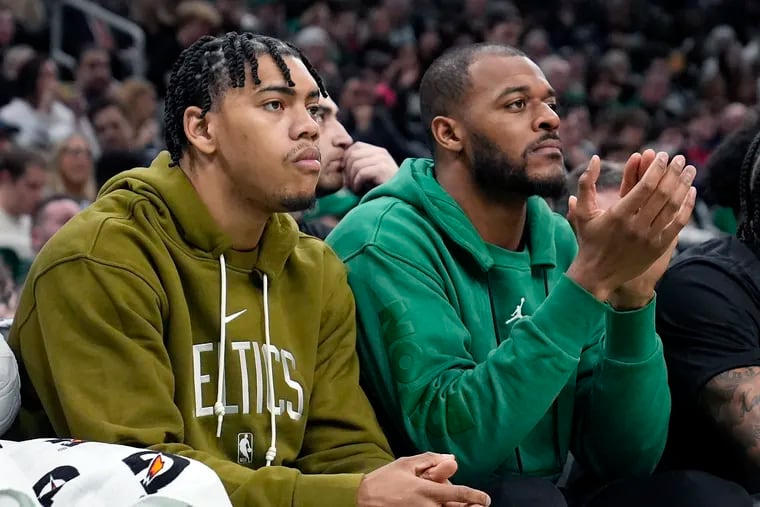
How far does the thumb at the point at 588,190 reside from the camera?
2.23 metres

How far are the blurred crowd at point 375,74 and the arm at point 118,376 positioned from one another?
1.73 m

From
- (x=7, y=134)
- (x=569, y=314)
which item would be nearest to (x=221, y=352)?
(x=569, y=314)

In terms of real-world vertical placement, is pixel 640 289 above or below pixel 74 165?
above

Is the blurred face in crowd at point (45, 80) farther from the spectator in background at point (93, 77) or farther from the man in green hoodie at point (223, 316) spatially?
the man in green hoodie at point (223, 316)

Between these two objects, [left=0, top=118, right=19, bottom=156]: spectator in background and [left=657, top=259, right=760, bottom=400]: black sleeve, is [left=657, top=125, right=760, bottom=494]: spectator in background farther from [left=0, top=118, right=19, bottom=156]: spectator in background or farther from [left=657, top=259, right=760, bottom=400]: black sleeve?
[left=0, top=118, right=19, bottom=156]: spectator in background

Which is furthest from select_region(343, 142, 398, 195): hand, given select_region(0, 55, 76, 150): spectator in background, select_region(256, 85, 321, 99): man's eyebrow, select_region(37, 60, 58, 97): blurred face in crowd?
select_region(37, 60, 58, 97): blurred face in crowd

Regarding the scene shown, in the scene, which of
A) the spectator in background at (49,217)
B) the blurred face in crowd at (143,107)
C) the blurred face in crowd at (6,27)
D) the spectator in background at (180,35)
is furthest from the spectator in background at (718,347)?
the spectator in background at (180,35)

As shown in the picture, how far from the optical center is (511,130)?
2.74 metres

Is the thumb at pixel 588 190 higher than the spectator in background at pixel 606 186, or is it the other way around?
the thumb at pixel 588 190

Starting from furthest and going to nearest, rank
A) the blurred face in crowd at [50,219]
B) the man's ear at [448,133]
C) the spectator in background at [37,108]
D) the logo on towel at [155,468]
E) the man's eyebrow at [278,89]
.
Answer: the spectator in background at [37,108]
the blurred face in crowd at [50,219]
the man's ear at [448,133]
the man's eyebrow at [278,89]
the logo on towel at [155,468]

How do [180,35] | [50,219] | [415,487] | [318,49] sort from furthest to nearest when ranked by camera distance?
[318,49], [180,35], [50,219], [415,487]

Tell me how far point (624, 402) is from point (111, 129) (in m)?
5.27

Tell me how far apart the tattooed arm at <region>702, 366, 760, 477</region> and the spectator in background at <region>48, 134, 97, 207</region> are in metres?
4.33

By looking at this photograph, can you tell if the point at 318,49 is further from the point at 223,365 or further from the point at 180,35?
the point at 223,365
